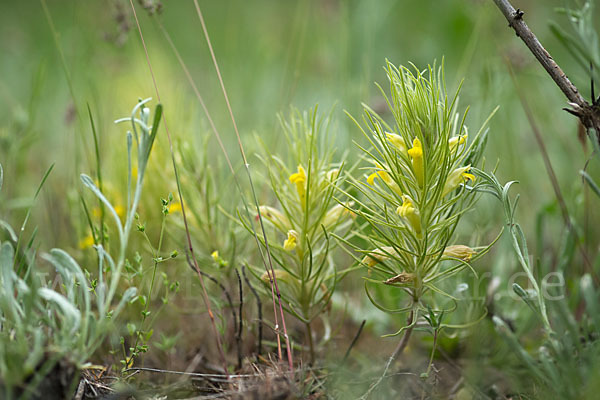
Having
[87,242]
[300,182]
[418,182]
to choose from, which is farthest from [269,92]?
[418,182]

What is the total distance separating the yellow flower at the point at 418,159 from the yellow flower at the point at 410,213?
1.8 inches

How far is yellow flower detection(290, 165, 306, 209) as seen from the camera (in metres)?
0.89

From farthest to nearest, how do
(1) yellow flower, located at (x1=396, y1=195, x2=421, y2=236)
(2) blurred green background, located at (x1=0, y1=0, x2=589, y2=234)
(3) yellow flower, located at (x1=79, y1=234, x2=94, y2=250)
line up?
(2) blurred green background, located at (x1=0, y1=0, x2=589, y2=234), (3) yellow flower, located at (x1=79, y1=234, x2=94, y2=250), (1) yellow flower, located at (x1=396, y1=195, x2=421, y2=236)

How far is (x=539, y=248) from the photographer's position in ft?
3.93

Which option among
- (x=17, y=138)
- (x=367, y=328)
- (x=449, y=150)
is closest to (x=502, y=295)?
(x=367, y=328)

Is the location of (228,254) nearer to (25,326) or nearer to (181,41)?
(25,326)

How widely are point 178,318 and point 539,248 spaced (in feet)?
2.87

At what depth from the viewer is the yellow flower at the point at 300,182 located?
2.92 feet

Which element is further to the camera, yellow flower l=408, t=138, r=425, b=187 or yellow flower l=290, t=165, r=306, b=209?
yellow flower l=290, t=165, r=306, b=209

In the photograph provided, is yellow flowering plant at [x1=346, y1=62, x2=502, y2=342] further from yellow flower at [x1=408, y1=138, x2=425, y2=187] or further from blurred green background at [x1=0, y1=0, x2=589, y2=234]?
blurred green background at [x1=0, y1=0, x2=589, y2=234]

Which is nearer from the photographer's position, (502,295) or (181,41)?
(502,295)

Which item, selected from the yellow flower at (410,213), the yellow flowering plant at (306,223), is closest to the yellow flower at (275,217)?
the yellow flowering plant at (306,223)

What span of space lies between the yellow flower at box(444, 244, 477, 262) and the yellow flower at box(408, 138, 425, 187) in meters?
0.12

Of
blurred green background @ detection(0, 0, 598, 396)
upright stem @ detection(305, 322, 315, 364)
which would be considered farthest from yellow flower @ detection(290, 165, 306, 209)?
upright stem @ detection(305, 322, 315, 364)
